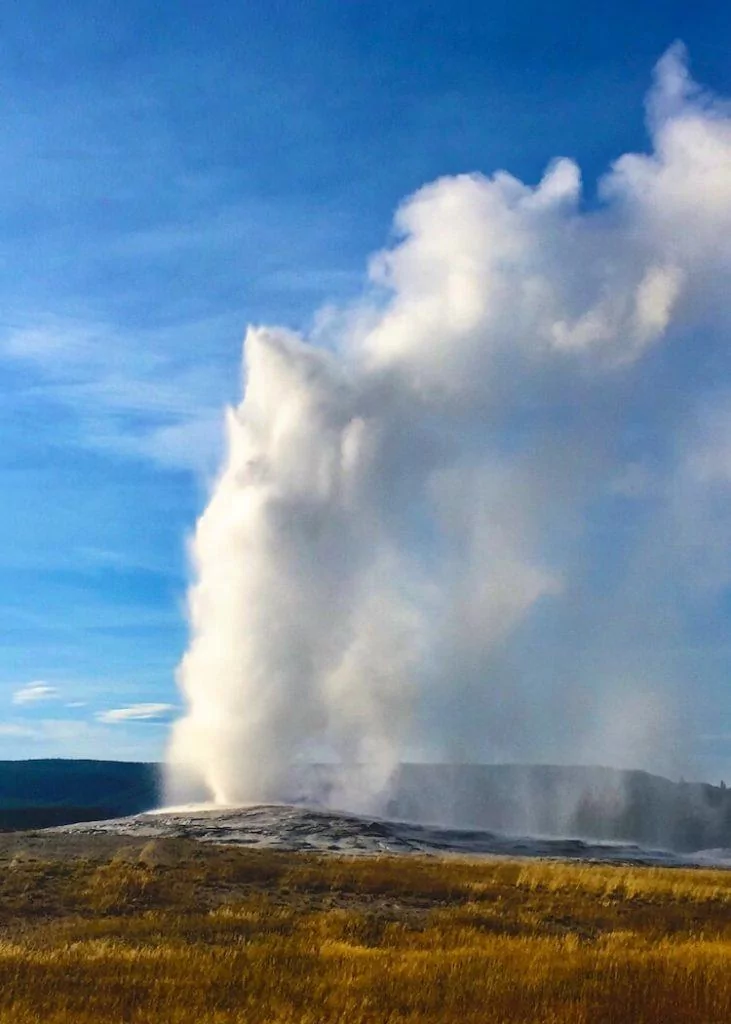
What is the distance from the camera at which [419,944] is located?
20203 mm

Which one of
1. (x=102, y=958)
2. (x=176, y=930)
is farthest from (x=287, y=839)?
(x=102, y=958)

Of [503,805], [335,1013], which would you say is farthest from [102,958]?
[503,805]

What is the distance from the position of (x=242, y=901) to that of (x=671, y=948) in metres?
10.9

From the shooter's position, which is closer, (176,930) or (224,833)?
(176,930)

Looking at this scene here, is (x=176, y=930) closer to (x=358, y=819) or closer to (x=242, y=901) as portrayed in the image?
(x=242, y=901)

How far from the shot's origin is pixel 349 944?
19656 mm

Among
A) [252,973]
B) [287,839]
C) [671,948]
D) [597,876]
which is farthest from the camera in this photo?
[287,839]

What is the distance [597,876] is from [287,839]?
19306mm

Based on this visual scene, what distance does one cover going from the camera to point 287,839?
49.3 m

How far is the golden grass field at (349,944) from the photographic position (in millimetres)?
14188

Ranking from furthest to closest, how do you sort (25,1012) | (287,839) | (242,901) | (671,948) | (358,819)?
(358,819)
(287,839)
(242,901)
(671,948)
(25,1012)

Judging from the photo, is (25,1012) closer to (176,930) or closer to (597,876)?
(176,930)

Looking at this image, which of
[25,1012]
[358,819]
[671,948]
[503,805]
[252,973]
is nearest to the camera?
[25,1012]

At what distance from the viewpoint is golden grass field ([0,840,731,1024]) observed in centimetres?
1419
